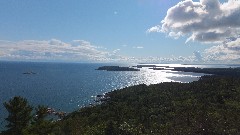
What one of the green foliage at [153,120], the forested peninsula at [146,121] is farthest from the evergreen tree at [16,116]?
the green foliage at [153,120]

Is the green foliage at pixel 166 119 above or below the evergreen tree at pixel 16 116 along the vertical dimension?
below

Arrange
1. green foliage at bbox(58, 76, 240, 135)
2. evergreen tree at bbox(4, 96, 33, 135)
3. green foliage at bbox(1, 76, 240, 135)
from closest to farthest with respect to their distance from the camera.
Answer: evergreen tree at bbox(4, 96, 33, 135)
green foliage at bbox(1, 76, 240, 135)
green foliage at bbox(58, 76, 240, 135)

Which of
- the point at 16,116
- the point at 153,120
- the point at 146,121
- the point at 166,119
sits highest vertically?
the point at 16,116

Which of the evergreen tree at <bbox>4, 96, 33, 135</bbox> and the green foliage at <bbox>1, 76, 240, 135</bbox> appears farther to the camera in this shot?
the green foliage at <bbox>1, 76, 240, 135</bbox>

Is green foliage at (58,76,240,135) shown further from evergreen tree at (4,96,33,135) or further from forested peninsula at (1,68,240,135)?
evergreen tree at (4,96,33,135)

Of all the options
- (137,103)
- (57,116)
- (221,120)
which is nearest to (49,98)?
(57,116)

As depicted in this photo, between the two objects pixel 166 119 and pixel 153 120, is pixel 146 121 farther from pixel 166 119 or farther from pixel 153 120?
pixel 166 119

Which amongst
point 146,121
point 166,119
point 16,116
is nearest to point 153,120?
point 146,121

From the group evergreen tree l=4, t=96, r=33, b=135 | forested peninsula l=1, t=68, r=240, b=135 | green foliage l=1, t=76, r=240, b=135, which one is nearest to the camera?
evergreen tree l=4, t=96, r=33, b=135

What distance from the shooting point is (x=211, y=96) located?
141000 millimetres

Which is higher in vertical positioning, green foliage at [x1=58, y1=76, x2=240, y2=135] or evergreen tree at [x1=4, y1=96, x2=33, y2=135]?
evergreen tree at [x1=4, y1=96, x2=33, y2=135]

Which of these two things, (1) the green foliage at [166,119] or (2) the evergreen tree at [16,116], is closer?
(2) the evergreen tree at [16,116]

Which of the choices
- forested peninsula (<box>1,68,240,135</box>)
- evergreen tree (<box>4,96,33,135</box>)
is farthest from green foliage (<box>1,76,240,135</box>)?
evergreen tree (<box>4,96,33,135</box>)

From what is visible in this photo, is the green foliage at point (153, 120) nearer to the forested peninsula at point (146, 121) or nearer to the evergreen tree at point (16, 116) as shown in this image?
the forested peninsula at point (146, 121)
